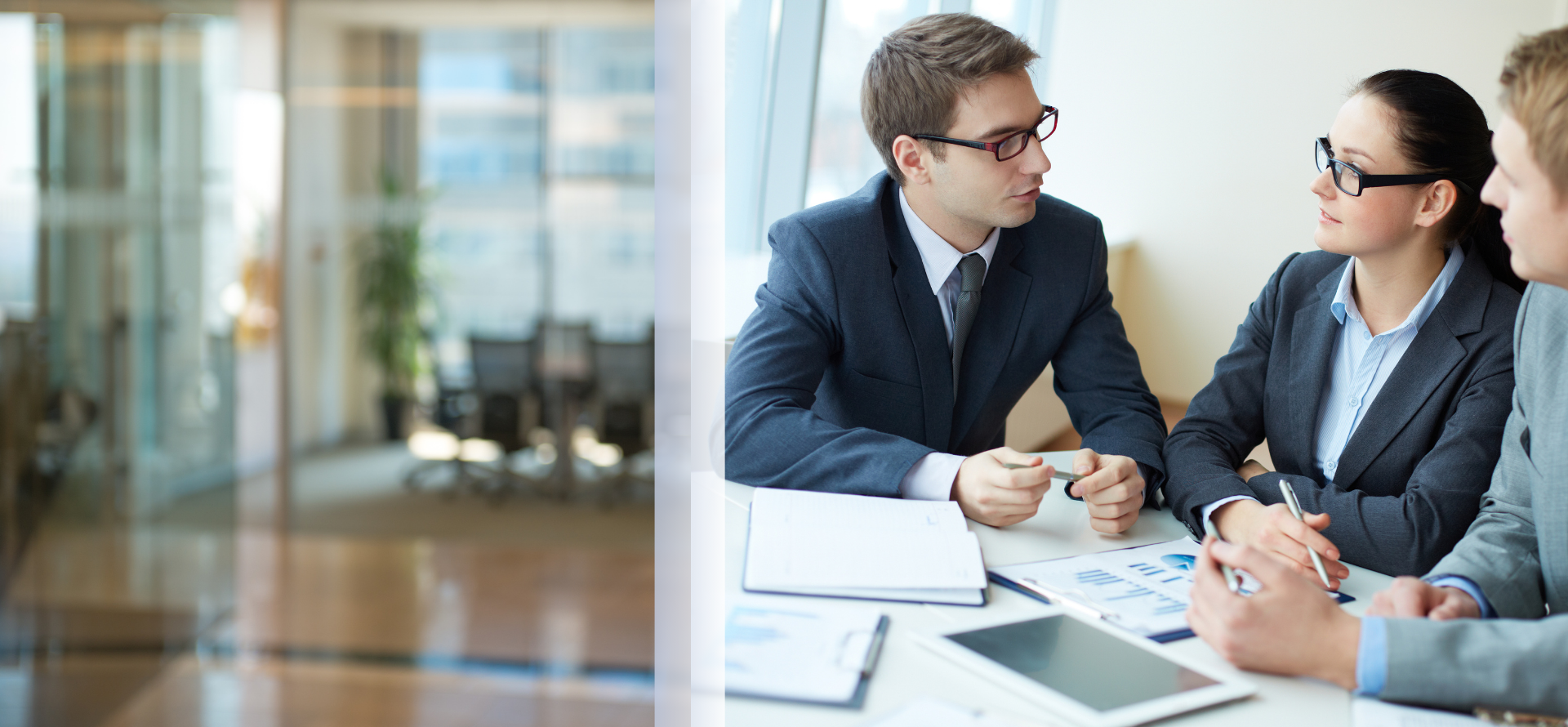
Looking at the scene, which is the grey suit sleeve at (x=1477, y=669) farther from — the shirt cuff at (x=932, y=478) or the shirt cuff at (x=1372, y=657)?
the shirt cuff at (x=932, y=478)

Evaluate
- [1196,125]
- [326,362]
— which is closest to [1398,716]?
[1196,125]

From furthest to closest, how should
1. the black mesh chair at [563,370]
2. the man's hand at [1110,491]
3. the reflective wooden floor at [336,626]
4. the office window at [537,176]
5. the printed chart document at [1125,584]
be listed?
the reflective wooden floor at [336,626], the black mesh chair at [563,370], the office window at [537,176], the man's hand at [1110,491], the printed chart document at [1125,584]

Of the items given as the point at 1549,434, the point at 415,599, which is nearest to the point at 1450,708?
the point at 1549,434

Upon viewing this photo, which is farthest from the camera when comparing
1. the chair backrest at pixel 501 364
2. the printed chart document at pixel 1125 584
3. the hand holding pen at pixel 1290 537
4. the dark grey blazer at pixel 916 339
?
the chair backrest at pixel 501 364

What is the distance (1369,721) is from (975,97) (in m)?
0.85

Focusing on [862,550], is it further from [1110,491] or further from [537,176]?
[537,176]

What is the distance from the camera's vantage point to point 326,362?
555 centimetres

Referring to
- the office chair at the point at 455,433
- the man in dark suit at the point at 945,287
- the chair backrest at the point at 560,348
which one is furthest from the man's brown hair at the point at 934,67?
the office chair at the point at 455,433

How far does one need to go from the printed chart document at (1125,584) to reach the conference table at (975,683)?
0.05ft

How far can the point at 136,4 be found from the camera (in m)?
5.24

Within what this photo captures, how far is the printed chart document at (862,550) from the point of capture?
67 centimetres

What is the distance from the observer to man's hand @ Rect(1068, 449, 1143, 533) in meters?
0.84

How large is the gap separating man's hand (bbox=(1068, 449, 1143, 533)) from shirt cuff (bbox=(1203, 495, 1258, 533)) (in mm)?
66

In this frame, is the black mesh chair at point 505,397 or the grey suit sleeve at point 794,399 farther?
the black mesh chair at point 505,397
